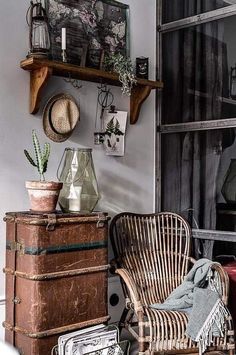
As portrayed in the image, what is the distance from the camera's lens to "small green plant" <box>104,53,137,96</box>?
3.35 metres

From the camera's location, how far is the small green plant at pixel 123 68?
3350 mm

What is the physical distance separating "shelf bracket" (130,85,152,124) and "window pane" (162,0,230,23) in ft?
2.25

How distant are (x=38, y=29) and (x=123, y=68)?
68 centimetres

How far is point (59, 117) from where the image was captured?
314 centimetres

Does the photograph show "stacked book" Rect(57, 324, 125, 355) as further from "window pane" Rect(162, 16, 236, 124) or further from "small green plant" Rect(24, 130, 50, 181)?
"window pane" Rect(162, 16, 236, 124)

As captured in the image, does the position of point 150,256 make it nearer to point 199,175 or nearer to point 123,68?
point 199,175

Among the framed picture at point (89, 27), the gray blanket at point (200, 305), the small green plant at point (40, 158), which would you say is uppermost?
the framed picture at point (89, 27)

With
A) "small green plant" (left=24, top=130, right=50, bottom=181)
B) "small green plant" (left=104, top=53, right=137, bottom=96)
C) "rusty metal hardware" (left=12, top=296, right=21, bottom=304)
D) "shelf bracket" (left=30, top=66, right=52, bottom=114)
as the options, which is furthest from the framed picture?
"rusty metal hardware" (left=12, top=296, right=21, bottom=304)

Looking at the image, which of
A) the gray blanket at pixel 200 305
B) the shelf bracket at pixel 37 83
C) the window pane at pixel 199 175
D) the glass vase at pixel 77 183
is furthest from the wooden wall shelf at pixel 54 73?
the gray blanket at pixel 200 305

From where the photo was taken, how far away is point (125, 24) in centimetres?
363

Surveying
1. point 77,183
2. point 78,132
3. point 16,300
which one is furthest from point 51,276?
point 78,132

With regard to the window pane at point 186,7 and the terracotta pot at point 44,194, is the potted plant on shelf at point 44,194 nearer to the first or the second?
the terracotta pot at point 44,194

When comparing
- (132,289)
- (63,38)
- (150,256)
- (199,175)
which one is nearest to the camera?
(132,289)

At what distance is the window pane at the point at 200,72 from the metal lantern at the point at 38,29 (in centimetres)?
120
